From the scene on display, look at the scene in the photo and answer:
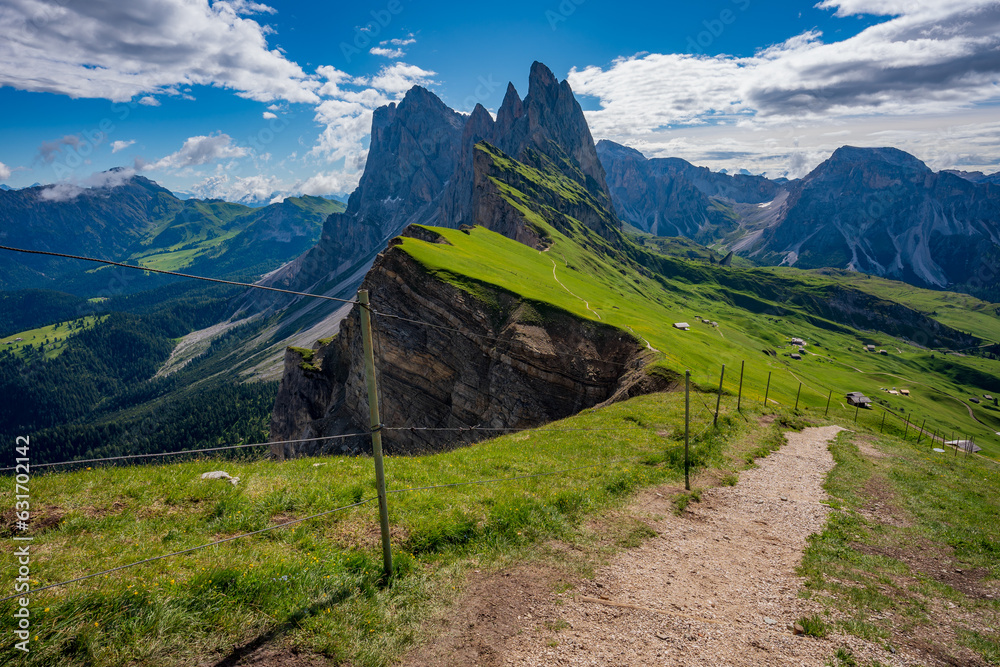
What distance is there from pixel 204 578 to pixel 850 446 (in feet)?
129

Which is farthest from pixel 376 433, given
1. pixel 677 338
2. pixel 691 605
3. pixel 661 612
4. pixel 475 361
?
pixel 677 338

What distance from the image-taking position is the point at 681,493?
19078 mm

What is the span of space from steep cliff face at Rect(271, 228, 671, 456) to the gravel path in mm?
30116

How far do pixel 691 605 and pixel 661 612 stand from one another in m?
1.14

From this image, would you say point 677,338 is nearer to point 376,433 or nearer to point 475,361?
point 475,361

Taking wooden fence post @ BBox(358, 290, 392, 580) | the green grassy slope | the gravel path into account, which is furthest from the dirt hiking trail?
the green grassy slope

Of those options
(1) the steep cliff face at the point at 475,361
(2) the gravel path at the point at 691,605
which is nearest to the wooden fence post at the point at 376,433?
(2) the gravel path at the point at 691,605

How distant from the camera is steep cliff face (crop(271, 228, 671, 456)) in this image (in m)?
53.2

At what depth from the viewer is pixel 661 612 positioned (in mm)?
11688

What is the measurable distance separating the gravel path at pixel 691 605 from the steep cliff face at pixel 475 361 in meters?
30.1

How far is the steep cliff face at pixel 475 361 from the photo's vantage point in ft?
175

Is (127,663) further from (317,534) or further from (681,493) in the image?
(681,493)

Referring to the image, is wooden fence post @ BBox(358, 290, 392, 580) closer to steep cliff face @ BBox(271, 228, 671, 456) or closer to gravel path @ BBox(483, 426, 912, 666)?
gravel path @ BBox(483, 426, 912, 666)

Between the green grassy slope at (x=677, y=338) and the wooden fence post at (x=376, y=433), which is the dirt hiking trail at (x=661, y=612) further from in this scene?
the green grassy slope at (x=677, y=338)
